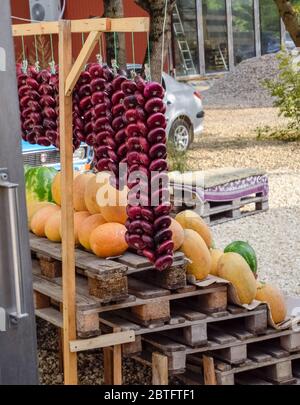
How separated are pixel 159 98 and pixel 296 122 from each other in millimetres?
13292

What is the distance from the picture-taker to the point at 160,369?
178 inches

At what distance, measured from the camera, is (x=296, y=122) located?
1702 centimetres

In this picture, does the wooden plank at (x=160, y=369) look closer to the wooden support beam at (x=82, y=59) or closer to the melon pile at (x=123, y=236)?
the melon pile at (x=123, y=236)

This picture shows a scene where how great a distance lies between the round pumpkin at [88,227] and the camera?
4.69m

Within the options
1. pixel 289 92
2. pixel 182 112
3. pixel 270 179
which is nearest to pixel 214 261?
pixel 270 179

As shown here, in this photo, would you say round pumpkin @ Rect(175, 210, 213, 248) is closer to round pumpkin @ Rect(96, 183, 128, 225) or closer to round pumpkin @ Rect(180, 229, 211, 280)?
round pumpkin @ Rect(180, 229, 211, 280)

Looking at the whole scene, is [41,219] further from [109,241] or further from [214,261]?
[214,261]

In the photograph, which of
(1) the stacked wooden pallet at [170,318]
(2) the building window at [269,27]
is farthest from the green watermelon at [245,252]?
(2) the building window at [269,27]

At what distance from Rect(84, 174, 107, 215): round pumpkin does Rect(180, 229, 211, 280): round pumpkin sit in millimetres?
535

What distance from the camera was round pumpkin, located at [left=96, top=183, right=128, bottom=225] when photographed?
4.62 m

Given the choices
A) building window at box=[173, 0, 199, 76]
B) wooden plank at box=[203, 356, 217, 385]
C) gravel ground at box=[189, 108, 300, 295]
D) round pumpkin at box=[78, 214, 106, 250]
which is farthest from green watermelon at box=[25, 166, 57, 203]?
building window at box=[173, 0, 199, 76]

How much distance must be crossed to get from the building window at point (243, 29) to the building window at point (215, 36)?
642mm

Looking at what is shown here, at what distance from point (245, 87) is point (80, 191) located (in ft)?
75.5
